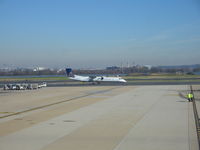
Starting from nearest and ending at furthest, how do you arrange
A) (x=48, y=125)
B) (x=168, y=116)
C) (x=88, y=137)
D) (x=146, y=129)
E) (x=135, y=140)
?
(x=135, y=140) → (x=88, y=137) → (x=146, y=129) → (x=48, y=125) → (x=168, y=116)

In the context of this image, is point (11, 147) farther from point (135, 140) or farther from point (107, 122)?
point (107, 122)

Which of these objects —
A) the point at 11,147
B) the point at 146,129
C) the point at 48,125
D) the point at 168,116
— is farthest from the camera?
the point at 168,116

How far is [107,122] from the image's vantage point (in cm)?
2114

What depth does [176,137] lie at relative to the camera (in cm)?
1587

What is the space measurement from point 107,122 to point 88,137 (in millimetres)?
5004

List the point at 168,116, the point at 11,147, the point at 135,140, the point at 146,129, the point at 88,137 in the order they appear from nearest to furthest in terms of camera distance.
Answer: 1. the point at 11,147
2. the point at 135,140
3. the point at 88,137
4. the point at 146,129
5. the point at 168,116

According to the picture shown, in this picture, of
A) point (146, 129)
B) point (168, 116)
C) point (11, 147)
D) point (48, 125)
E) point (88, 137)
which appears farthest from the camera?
point (168, 116)

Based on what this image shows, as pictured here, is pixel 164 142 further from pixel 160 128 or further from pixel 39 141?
pixel 39 141

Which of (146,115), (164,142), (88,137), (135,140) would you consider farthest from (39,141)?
(146,115)

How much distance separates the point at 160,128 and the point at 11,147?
29.0 ft

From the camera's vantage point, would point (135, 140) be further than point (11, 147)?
Yes

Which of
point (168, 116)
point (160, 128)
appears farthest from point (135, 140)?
point (168, 116)

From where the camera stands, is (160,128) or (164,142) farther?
(160,128)

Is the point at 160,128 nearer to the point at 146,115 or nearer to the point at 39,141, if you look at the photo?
the point at 146,115
